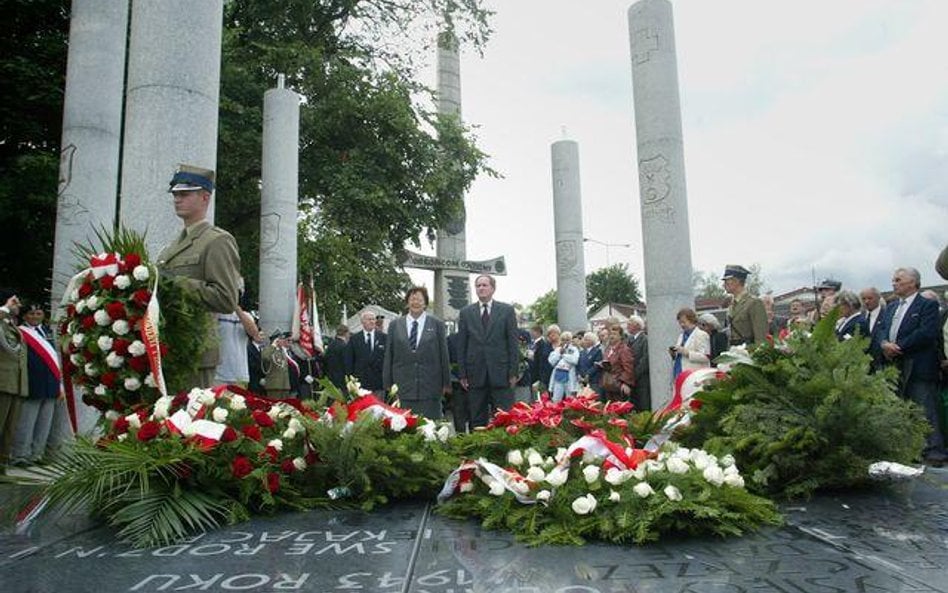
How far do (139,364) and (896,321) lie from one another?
6.18m

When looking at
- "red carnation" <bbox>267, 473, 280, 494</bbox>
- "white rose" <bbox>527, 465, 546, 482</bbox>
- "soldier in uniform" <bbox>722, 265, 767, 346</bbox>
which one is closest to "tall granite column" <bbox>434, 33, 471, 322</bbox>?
"soldier in uniform" <bbox>722, 265, 767, 346</bbox>

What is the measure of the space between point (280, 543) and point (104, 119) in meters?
8.26

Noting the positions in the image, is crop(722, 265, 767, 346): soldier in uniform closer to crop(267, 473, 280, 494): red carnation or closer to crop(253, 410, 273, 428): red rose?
crop(253, 410, 273, 428): red rose

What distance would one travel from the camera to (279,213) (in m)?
13.7

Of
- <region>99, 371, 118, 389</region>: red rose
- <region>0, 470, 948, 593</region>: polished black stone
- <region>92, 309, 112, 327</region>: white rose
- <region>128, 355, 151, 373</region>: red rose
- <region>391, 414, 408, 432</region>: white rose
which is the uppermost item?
<region>92, 309, 112, 327</region>: white rose

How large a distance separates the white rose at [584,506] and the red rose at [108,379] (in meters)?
2.43

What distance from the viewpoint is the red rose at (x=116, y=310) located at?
369 centimetres

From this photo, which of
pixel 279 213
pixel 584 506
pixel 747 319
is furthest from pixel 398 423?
pixel 279 213

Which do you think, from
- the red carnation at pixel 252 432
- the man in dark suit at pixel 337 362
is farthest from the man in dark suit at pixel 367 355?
the red carnation at pixel 252 432

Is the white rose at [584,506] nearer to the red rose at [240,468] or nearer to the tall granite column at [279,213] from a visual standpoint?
the red rose at [240,468]

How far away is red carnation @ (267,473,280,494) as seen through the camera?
352cm

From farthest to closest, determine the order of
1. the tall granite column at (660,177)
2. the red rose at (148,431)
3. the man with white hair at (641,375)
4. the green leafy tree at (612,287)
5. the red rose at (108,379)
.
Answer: the green leafy tree at (612,287) → the man with white hair at (641,375) → the tall granite column at (660,177) → the red rose at (108,379) → the red rose at (148,431)

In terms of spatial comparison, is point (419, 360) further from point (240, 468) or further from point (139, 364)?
point (240, 468)

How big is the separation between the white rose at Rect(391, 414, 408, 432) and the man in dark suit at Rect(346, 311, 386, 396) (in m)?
6.99
